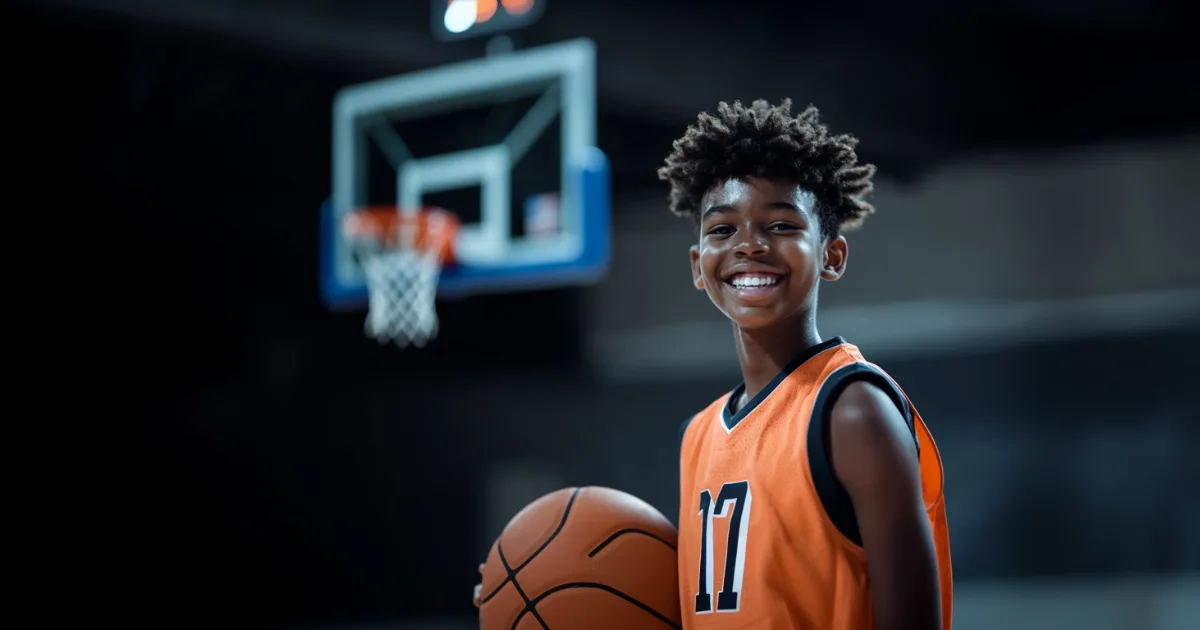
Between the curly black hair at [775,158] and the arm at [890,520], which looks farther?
the curly black hair at [775,158]

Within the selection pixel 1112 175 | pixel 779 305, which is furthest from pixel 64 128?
pixel 779 305

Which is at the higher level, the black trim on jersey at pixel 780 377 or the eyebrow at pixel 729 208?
the eyebrow at pixel 729 208

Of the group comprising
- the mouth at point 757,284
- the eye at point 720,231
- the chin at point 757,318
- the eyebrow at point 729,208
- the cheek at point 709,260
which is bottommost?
the chin at point 757,318

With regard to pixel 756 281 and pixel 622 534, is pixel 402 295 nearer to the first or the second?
pixel 622 534

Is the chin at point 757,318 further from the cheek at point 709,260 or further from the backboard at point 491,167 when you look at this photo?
the backboard at point 491,167

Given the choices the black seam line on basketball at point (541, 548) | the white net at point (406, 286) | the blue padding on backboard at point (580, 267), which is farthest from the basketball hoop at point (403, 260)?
the black seam line on basketball at point (541, 548)

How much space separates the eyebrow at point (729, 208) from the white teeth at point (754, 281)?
0.10 meters

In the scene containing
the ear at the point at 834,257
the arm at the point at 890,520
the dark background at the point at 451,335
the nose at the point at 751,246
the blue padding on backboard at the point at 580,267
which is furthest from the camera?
the blue padding on backboard at the point at 580,267

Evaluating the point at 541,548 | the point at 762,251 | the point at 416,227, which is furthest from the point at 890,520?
the point at 416,227

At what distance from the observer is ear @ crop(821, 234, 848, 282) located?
155 cm

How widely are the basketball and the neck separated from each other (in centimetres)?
30

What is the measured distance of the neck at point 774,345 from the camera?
4.88 ft

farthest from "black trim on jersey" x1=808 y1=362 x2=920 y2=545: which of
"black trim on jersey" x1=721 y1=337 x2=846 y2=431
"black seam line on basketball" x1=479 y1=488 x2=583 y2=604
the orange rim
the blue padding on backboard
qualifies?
the orange rim

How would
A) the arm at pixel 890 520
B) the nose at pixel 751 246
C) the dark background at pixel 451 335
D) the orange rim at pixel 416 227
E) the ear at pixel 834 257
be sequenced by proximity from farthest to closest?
the orange rim at pixel 416 227 → the dark background at pixel 451 335 → the ear at pixel 834 257 → the nose at pixel 751 246 → the arm at pixel 890 520
